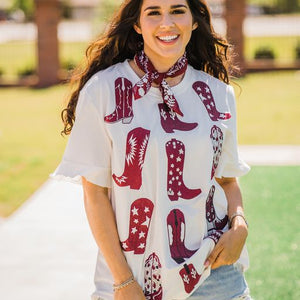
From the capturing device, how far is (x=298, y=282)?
16.5 ft

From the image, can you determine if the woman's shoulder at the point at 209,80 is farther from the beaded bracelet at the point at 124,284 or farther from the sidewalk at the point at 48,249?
the sidewalk at the point at 48,249

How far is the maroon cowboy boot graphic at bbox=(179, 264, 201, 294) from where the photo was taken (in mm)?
2541

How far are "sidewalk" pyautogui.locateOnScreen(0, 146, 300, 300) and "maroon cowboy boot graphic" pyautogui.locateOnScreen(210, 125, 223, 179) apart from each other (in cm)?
237

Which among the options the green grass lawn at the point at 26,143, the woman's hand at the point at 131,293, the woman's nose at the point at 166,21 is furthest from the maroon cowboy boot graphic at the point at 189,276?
the green grass lawn at the point at 26,143

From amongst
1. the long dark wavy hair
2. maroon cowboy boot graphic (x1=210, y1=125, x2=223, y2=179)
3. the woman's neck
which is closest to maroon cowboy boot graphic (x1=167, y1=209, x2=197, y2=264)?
maroon cowboy boot graphic (x1=210, y1=125, x2=223, y2=179)

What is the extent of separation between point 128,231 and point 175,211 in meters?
0.18

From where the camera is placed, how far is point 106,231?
253 cm

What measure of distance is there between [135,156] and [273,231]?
401 centimetres

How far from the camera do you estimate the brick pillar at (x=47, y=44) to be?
18.4 m

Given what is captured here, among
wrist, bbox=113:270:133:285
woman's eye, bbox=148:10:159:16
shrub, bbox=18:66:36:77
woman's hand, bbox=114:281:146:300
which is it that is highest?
woman's eye, bbox=148:10:159:16

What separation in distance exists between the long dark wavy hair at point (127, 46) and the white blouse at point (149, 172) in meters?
0.23

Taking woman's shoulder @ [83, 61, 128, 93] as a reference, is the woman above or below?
below

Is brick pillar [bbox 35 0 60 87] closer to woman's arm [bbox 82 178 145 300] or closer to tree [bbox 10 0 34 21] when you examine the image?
woman's arm [bbox 82 178 145 300]

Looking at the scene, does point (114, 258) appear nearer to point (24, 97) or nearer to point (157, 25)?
point (157, 25)
